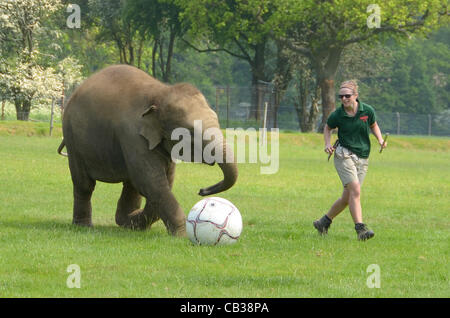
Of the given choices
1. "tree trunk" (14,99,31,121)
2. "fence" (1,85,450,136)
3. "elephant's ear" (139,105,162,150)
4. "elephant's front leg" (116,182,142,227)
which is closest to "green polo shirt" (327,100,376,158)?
"elephant's ear" (139,105,162,150)

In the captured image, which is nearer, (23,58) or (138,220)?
(138,220)

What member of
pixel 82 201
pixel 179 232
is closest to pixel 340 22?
pixel 82 201

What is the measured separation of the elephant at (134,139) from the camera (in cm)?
1195

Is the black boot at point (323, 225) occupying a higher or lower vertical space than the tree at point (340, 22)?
lower

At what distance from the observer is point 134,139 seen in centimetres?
1220

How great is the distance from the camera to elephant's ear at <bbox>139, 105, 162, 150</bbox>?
12023 millimetres

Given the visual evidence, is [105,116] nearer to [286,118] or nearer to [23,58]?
[23,58]

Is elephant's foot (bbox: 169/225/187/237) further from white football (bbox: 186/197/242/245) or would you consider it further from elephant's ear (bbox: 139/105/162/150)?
elephant's ear (bbox: 139/105/162/150)

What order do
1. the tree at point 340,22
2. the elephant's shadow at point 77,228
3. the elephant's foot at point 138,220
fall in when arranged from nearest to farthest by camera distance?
the elephant's shadow at point 77,228, the elephant's foot at point 138,220, the tree at point 340,22

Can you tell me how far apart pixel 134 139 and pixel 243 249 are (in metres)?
2.35

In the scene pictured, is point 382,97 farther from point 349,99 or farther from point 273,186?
point 349,99

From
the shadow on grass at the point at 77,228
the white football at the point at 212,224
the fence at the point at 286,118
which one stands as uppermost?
the white football at the point at 212,224

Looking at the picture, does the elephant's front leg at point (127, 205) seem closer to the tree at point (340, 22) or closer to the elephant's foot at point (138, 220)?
the elephant's foot at point (138, 220)

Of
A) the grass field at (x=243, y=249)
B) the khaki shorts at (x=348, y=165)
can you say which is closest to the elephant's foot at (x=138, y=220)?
the grass field at (x=243, y=249)
